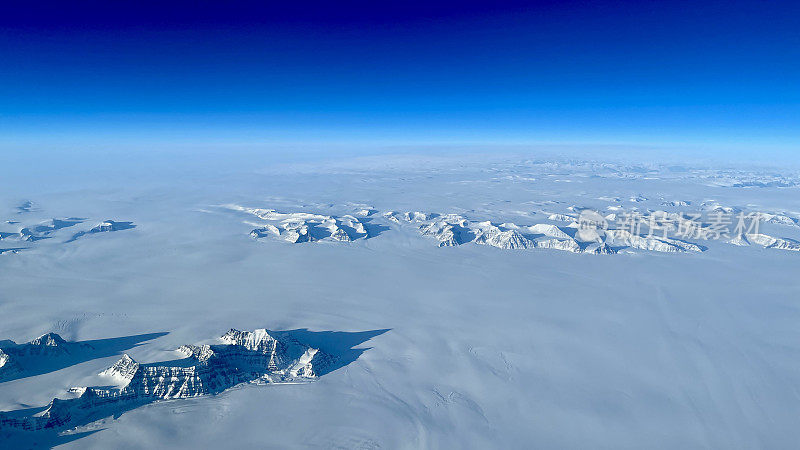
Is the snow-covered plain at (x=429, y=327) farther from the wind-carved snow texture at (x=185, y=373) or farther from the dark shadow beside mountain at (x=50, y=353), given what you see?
the wind-carved snow texture at (x=185, y=373)

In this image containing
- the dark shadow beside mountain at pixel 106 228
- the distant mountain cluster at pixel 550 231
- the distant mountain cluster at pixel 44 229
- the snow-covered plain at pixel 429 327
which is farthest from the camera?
the dark shadow beside mountain at pixel 106 228

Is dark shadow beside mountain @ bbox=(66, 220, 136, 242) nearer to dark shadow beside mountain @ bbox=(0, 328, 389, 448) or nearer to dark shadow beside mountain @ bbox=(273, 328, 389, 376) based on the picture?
dark shadow beside mountain @ bbox=(0, 328, 389, 448)

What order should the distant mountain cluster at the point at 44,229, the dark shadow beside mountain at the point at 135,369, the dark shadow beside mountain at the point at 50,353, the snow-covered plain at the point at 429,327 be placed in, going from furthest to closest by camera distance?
the distant mountain cluster at the point at 44,229, the dark shadow beside mountain at the point at 50,353, the snow-covered plain at the point at 429,327, the dark shadow beside mountain at the point at 135,369

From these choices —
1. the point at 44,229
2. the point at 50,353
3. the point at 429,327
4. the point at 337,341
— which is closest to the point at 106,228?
the point at 44,229

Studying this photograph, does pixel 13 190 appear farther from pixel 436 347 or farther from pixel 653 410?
pixel 653 410

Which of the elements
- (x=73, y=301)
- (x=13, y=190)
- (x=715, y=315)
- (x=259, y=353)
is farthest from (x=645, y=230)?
(x=13, y=190)

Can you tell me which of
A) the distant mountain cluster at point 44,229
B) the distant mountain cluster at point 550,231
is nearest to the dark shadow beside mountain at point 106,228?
the distant mountain cluster at point 44,229
